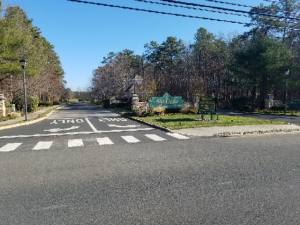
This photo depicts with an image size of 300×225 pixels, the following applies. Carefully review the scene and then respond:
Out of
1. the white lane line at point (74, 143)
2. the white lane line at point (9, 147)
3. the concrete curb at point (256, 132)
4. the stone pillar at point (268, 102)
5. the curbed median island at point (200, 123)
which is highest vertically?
the stone pillar at point (268, 102)

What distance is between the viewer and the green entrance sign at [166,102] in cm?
2034

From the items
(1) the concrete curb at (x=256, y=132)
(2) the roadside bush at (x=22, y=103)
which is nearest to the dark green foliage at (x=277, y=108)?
(1) the concrete curb at (x=256, y=132)

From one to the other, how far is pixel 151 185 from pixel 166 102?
53.6 feet

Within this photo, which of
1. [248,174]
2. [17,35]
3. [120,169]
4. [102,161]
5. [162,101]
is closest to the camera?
[248,174]

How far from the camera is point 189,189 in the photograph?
176 inches

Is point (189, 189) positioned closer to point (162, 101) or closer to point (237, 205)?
point (237, 205)

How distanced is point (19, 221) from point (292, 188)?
16.0 ft

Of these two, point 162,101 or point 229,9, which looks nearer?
point 229,9

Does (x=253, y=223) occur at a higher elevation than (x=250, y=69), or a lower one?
lower

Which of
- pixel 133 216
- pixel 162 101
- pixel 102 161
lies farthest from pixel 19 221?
pixel 162 101

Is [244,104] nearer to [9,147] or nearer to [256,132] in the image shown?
[256,132]

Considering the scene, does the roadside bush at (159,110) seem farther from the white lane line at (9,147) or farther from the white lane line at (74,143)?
the white lane line at (9,147)

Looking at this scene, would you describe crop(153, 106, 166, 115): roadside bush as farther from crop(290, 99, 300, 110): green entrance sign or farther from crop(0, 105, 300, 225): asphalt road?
crop(290, 99, 300, 110): green entrance sign

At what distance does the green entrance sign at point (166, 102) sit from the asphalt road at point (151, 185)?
12.4 m
